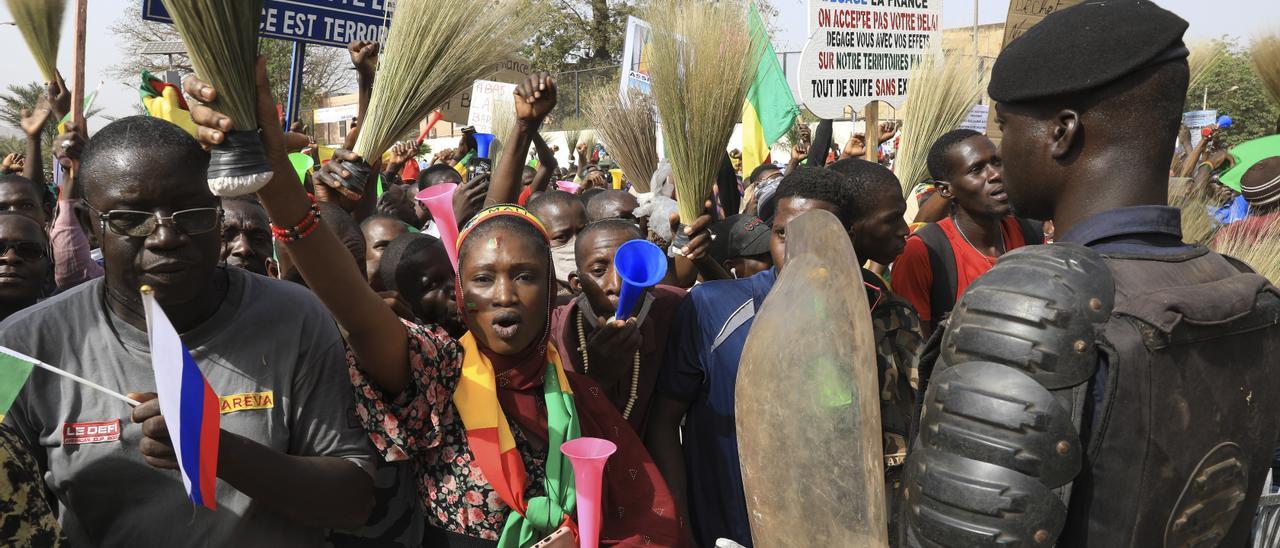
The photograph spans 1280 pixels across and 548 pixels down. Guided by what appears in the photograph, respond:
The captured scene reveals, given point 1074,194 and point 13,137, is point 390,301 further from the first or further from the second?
point 13,137

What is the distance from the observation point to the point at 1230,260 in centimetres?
166

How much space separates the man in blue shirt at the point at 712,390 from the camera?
2805 mm

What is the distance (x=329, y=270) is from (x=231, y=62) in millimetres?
480

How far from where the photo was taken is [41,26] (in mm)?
5129

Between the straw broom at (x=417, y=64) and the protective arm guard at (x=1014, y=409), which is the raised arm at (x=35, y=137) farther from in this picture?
the protective arm guard at (x=1014, y=409)

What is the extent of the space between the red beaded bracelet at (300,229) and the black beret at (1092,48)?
1.41 meters

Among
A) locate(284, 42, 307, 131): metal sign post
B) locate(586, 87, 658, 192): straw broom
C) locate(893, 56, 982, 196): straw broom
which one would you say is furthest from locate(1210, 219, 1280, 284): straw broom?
locate(284, 42, 307, 131): metal sign post

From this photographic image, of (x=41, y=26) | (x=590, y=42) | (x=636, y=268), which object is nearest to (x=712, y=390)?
(x=636, y=268)

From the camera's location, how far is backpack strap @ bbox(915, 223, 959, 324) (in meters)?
3.70

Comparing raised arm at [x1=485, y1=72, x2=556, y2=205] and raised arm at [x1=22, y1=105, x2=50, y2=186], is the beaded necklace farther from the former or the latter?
raised arm at [x1=22, y1=105, x2=50, y2=186]

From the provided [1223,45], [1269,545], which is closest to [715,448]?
[1269,545]

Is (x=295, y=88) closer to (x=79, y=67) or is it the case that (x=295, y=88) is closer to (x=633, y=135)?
(x=79, y=67)

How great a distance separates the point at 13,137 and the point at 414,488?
87.7 feet

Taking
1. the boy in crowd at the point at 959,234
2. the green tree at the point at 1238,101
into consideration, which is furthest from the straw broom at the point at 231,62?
the green tree at the point at 1238,101
